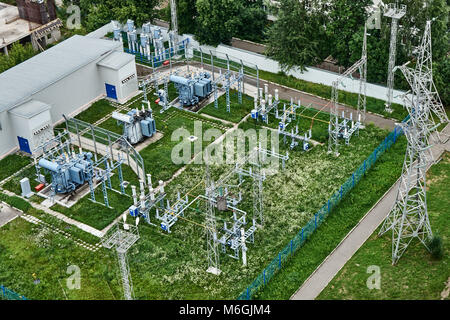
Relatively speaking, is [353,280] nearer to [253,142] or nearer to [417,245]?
[417,245]

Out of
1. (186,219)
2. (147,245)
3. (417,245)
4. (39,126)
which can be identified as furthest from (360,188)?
(39,126)

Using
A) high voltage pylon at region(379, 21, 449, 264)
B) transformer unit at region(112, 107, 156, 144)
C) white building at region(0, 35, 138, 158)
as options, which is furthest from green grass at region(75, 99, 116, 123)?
high voltage pylon at region(379, 21, 449, 264)

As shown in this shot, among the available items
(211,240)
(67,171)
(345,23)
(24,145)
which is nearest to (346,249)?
(211,240)

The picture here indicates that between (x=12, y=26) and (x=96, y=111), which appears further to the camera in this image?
(x=12, y=26)

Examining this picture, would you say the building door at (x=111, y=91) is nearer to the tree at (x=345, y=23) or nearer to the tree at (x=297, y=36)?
the tree at (x=297, y=36)

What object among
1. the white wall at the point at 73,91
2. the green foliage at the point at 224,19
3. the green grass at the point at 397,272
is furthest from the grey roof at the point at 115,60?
the green grass at the point at 397,272

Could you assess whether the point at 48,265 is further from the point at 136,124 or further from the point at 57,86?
the point at 57,86
